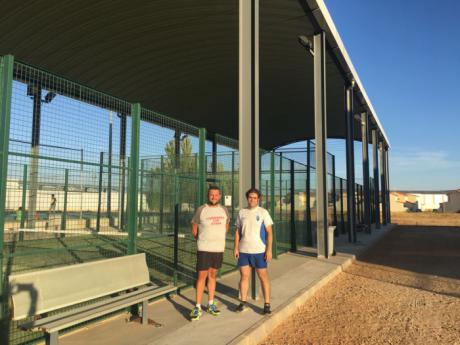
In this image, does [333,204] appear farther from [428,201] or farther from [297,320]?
[428,201]

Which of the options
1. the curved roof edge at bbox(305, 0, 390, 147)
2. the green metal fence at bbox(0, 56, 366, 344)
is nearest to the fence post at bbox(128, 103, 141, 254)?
the green metal fence at bbox(0, 56, 366, 344)

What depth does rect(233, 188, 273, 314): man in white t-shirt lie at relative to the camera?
212 inches

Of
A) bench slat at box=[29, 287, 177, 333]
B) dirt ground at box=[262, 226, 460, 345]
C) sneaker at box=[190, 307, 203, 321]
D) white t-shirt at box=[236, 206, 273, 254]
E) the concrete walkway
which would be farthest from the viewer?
white t-shirt at box=[236, 206, 273, 254]

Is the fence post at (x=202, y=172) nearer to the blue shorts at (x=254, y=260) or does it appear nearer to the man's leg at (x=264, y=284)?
the blue shorts at (x=254, y=260)

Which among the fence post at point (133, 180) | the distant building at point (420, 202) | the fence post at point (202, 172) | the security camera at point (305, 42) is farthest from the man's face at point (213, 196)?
the distant building at point (420, 202)

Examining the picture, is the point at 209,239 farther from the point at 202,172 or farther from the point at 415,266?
the point at 415,266

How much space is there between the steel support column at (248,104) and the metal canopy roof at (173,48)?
355 cm

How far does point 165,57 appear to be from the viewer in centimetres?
1587

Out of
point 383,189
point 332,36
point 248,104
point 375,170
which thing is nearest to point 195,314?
point 248,104

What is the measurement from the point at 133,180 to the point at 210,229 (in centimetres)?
129

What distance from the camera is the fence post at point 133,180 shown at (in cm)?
540

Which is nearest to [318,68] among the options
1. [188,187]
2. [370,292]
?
[188,187]

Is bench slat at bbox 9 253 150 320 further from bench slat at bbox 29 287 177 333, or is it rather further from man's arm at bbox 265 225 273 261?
man's arm at bbox 265 225 273 261

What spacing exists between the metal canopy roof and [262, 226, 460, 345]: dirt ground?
21.3 ft
